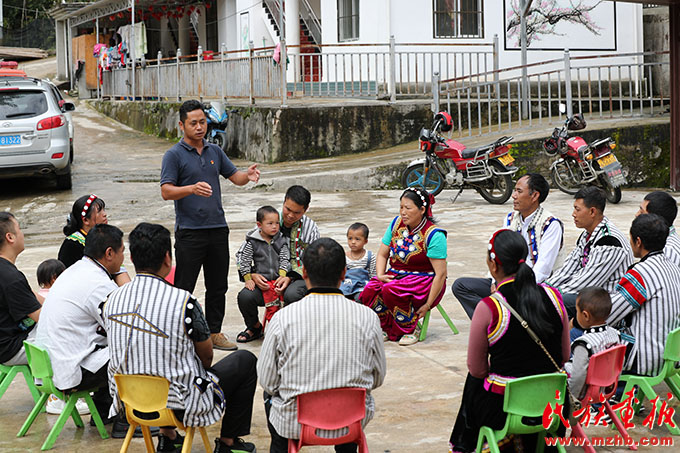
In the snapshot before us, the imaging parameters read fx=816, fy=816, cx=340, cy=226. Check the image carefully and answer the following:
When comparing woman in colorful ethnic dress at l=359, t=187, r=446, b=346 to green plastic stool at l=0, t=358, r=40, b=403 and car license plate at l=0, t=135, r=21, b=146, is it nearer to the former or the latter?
green plastic stool at l=0, t=358, r=40, b=403

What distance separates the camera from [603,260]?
15.8 feet

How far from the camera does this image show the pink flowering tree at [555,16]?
17.7 meters

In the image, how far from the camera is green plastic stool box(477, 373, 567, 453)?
3357 mm

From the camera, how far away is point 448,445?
4.01 metres

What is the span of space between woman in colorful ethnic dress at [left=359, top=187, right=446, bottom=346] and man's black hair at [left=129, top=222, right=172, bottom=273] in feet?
7.54

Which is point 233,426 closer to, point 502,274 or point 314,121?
point 502,274

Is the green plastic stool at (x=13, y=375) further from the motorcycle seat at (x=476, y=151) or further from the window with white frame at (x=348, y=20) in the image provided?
the window with white frame at (x=348, y=20)

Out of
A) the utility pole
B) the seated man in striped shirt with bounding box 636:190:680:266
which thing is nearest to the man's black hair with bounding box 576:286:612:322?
the seated man in striped shirt with bounding box 636:190:680:266

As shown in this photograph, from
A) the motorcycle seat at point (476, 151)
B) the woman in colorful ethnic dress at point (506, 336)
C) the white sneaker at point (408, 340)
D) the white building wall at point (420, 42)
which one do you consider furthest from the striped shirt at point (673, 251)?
the white building wall at point (420, 42)

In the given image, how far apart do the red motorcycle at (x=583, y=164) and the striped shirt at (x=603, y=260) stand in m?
6.75

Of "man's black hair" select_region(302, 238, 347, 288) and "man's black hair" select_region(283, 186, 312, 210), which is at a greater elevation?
"man's black hair" select_region(283, 186, 312, 210)

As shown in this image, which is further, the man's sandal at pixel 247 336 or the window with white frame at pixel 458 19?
the window with white frame at pixel 458 19

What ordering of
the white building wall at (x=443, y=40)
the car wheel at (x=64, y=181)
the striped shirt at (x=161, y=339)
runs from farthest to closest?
the white building wall at (x=443, y=40) < the car wheel at (x=64, y=181) < the striped shirt at (x=161, y=339)

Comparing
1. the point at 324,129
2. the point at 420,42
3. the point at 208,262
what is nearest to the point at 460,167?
the point at 324,129
